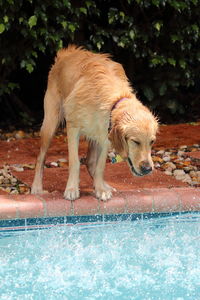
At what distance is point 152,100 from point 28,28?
91.2 inches

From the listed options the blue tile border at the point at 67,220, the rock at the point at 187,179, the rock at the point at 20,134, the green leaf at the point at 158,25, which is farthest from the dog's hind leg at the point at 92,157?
the green leaf at the point at 158,25

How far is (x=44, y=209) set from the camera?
5090 mm

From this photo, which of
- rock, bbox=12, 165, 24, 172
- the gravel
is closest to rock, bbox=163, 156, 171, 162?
the gravel

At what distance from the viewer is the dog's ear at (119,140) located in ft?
15.4

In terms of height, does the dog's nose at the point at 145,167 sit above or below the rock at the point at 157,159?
above

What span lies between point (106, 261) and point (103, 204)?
2.56 ft

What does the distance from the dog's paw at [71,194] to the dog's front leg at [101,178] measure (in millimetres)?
182

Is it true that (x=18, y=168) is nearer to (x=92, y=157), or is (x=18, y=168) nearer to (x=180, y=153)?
(x=92, y=157)

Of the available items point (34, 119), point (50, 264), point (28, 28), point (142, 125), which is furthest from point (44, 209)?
point (34, 119)

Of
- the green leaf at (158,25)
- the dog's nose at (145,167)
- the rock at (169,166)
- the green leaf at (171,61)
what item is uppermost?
the green leaf at (158,25)

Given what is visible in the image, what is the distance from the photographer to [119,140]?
15.5 feet

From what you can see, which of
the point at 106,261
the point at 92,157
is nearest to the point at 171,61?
the point at 92,157

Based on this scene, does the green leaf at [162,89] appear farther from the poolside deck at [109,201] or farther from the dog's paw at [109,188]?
the dog's paw at [109,188]

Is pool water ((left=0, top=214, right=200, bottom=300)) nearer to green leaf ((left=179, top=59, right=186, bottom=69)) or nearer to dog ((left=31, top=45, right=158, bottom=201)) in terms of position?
dog ((left=31, top=45, right=158, bottom=201))
